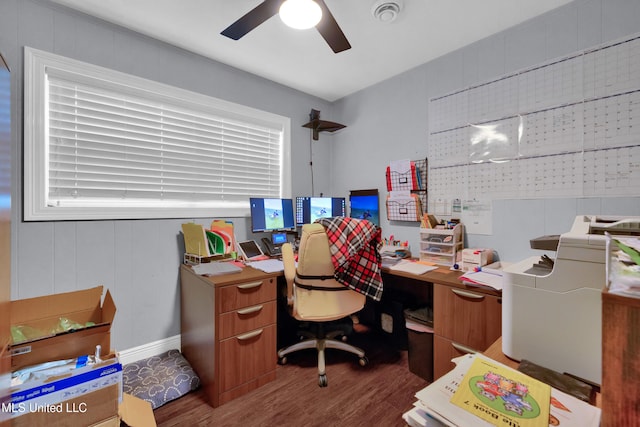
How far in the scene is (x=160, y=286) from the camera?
2.05 m

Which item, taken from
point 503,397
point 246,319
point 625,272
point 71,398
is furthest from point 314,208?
point 625,272

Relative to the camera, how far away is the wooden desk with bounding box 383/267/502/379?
145cm

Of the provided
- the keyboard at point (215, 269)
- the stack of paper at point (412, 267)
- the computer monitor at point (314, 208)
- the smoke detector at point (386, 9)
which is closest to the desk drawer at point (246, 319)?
the keyboard at point (215, 269)

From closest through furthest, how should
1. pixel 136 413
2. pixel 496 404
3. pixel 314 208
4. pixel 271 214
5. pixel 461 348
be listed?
pixel 496 404
pixel 136 413
pixel 461 348
pixel 271 214
pixel 314 208

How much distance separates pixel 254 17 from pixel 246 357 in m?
2.03

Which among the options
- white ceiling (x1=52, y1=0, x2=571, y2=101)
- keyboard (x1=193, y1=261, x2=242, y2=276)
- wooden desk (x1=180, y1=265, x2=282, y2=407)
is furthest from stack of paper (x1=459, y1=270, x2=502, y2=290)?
white ceiling (x1=52, y1=0, x2=571, y2=101)

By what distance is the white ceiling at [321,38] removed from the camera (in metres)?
1.68

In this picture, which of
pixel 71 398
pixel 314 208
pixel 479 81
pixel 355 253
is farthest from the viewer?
pixel 314 208

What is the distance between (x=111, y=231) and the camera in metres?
1.85

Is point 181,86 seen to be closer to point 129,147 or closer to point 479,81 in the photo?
point 129,147

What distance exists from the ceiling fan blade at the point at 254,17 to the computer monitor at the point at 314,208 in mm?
1482

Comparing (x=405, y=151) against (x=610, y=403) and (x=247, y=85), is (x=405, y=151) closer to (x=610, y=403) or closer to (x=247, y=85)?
(x=247, y=85)

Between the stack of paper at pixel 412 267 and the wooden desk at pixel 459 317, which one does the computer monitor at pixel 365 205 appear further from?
the wooden desk at pixel 459 317

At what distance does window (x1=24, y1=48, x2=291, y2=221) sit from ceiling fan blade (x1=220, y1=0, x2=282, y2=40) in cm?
83
